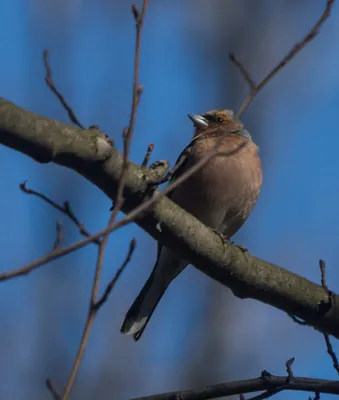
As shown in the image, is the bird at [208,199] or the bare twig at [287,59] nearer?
the bare twig at [287,59]

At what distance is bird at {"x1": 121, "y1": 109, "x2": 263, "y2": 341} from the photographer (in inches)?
211

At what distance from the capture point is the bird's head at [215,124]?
632cm

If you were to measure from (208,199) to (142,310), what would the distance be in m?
0.87

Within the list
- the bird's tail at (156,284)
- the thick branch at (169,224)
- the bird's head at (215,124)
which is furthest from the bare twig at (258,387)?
the bird's head at (215,124)

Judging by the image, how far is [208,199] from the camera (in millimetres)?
5363

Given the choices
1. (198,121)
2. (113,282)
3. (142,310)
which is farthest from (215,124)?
(113,282)

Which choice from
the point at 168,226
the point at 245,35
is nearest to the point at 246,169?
the point at 168,226

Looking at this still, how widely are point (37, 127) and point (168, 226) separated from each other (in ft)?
2.82

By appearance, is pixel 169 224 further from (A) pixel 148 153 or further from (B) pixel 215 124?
(B) pixel 215 124

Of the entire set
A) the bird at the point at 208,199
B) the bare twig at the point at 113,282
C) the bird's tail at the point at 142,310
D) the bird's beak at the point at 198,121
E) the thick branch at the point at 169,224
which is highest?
the bird's beak at the point at 198,121

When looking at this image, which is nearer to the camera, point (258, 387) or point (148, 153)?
point (148, 153)

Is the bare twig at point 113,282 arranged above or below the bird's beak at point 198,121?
below

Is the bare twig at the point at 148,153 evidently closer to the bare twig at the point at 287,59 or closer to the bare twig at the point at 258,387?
the bare twig at the point at 287,59

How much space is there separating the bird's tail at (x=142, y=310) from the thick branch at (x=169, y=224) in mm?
1419
